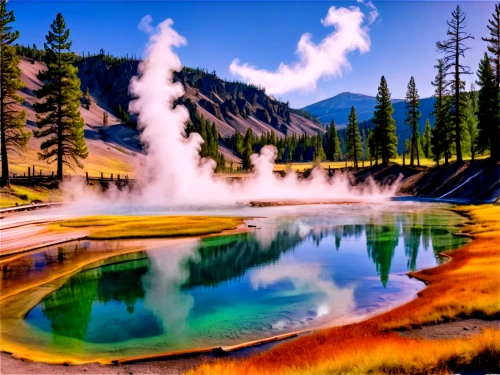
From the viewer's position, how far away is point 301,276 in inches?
Answer: 793

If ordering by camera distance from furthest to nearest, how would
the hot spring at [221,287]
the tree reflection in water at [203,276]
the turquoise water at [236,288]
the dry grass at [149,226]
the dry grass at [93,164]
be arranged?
the dry grass at [93,164]
the dry grass at [149,226]
the tree reflection in water at [203,276]
the turquoise water at [236,288]
the hot spring at [221,287]

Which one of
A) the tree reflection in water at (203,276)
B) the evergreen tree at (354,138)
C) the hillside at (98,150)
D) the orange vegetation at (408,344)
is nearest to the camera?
the orange vegetation at (408,344)

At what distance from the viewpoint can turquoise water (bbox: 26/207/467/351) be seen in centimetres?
1362

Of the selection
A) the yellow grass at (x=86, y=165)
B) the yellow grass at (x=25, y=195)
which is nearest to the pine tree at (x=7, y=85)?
the yellow grass at (x=25, y=195)

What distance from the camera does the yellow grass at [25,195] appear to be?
43.8 metres

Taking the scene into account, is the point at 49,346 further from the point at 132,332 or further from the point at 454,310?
the point at 454,310

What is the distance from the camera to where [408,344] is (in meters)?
10.4

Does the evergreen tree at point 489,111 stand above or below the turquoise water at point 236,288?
above

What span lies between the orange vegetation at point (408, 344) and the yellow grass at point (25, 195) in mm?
40348

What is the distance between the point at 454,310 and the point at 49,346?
13.2 meters

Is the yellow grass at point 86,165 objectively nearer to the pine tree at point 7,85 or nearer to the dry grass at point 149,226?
the pine tree at point 7,85

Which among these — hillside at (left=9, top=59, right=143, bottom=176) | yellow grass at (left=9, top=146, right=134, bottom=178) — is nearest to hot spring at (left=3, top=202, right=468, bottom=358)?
yellow grass at (left=9, top=146, right=134, bottom=178)

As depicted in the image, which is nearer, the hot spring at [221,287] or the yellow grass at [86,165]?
the hot spring at [221,287]

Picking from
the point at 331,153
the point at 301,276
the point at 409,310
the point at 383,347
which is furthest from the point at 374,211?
the point at 331,153
